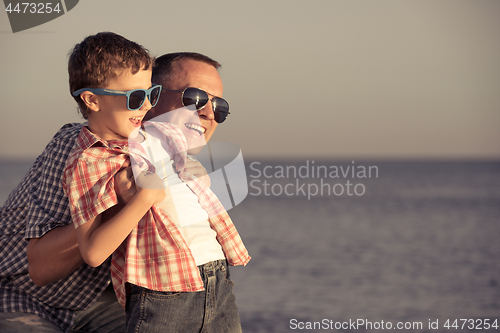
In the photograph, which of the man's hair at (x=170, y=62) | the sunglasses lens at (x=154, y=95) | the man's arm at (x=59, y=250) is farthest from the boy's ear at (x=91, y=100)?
the man's hair at (x=170, y=62)

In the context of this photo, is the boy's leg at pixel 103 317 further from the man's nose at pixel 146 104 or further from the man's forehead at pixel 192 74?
the man's forehead at pixel 192 74

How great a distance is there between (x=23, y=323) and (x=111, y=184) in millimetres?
695

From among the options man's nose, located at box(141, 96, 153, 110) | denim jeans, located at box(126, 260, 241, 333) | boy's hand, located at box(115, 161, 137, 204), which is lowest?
denim jeans, located at box(126, 260, 241, 333)

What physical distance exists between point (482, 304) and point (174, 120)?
7.87 metres

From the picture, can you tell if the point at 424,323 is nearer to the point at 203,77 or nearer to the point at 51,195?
the point at 203,77

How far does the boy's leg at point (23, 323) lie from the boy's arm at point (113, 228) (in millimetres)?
465

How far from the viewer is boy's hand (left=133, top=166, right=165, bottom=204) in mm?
1677

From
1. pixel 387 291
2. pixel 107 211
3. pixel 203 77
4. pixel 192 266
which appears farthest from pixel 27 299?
pixel 387 291

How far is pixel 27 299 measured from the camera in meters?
1.95

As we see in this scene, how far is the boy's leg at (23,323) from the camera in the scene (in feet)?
6.07

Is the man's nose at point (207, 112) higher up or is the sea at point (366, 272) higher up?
the man's nose at point (207, 112)

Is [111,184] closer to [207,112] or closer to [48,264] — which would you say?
[48,264]

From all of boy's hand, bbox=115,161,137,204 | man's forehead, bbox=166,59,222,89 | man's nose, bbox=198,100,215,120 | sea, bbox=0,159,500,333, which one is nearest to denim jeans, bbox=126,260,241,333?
boy's hand, bbox=115,161,137,204

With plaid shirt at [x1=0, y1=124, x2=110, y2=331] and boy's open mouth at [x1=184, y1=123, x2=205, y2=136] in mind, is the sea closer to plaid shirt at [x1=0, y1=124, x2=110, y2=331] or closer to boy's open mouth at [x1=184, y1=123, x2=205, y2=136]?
boy's open mouth at [x1=184, y1=123, x2=205, y2=136]
